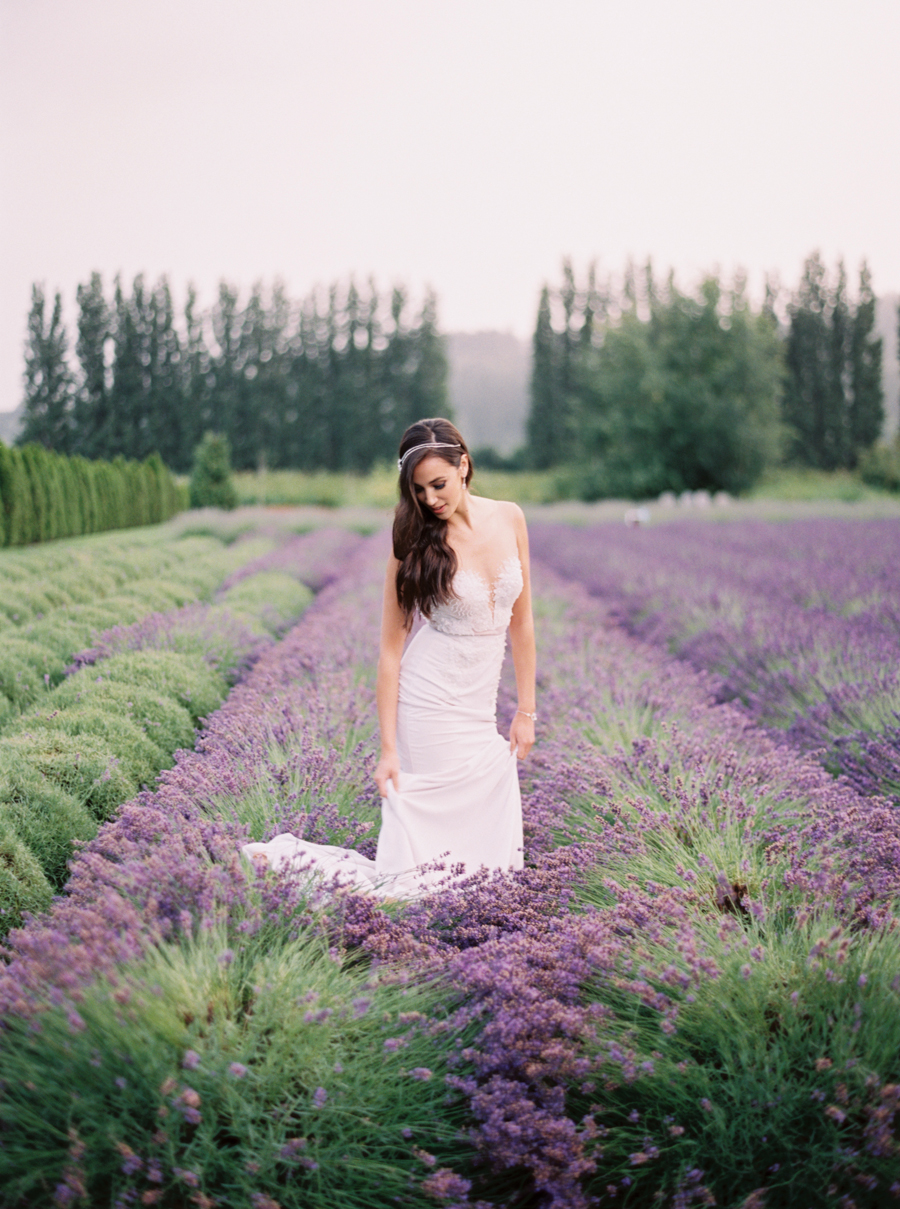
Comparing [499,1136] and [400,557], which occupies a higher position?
[400,557]

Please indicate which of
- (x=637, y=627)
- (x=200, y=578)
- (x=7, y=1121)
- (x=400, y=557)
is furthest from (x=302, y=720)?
(x=200, y=578)

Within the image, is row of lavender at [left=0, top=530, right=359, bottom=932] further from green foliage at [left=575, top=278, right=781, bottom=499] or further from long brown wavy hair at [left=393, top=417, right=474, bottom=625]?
green foliage at [left=575, top=278, right=781, bottom=499]

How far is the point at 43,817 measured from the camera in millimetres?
2367

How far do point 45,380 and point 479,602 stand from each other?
23958mm

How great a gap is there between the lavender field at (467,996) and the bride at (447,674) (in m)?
0.19

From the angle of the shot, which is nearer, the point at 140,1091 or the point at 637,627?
the point at 140,1091

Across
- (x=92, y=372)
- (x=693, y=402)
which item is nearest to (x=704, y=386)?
(x=693, y=402)

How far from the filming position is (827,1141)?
3.89ft

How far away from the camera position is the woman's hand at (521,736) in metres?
2.38

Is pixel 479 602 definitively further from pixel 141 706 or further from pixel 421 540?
pixel 141 706

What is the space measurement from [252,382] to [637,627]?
35.4 metres

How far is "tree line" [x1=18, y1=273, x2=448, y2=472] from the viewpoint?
30.1m

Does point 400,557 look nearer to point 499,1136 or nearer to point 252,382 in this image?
point 499,1136

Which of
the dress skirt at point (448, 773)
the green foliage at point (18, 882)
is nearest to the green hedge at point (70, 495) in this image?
the green foliage at point (18, 882)
